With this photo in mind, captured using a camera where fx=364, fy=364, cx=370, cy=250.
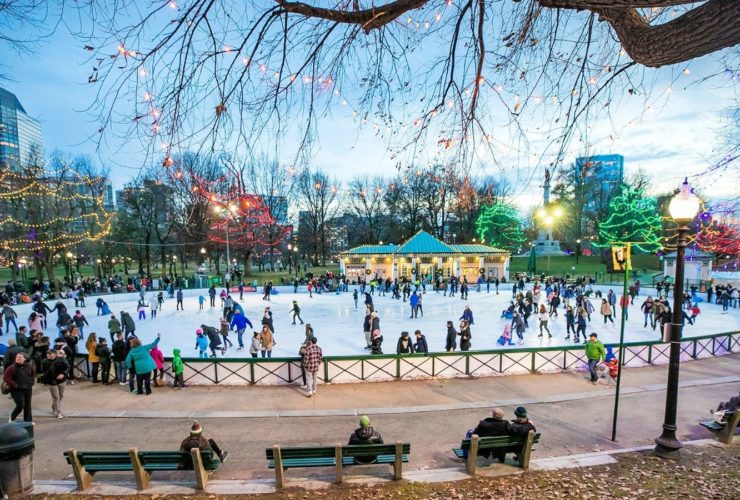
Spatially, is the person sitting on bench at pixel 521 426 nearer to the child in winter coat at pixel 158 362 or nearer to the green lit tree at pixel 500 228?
the child in winter coat at pixel 158 362

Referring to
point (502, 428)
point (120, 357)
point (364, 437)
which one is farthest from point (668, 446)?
point (120, 357)

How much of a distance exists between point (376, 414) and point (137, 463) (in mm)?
4003

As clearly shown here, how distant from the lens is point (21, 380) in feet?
20.6

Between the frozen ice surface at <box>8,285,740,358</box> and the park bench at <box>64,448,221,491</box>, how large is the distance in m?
7.10

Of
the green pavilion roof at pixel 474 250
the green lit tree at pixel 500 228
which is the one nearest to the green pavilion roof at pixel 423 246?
the green pavilion roof at pixel 474 250

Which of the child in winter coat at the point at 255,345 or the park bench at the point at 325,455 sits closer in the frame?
the park bench at the point at 325,455

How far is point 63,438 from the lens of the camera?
6.09 m

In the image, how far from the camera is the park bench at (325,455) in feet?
14.8

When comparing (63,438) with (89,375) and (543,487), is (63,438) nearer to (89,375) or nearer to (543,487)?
(89,375)

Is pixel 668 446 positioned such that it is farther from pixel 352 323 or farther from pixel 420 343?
pixel 352 323

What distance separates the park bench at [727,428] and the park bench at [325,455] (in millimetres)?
5213

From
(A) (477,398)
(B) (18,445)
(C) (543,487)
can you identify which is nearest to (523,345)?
(A) (477,398)

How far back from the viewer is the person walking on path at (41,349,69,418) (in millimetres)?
6754

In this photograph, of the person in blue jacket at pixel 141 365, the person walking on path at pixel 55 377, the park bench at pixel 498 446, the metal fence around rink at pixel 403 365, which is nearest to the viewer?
the park bench at pixel 498 446
